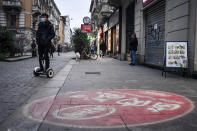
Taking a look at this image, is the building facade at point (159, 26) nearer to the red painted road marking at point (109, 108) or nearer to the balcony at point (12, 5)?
the red painted road marking at point (109, 108)

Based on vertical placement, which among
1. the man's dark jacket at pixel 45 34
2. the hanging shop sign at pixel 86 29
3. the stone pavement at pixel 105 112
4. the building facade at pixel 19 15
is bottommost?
the stone pavement at pixel 105 112

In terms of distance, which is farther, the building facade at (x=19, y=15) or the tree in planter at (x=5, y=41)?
the building facade at (x=19, y=15)

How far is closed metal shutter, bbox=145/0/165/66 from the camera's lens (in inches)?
387

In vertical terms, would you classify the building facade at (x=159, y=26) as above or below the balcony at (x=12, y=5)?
below

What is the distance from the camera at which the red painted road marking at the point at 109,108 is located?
266 cm

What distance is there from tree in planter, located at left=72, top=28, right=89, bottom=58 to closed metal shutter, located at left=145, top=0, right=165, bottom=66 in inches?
251

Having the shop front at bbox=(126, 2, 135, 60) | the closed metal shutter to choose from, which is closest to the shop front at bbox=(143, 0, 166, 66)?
the closed metal shutter

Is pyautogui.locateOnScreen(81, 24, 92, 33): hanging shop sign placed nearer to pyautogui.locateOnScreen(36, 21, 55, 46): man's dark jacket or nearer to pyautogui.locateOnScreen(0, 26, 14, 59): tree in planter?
pyautogui.locateOnScreen(0, 26, 14, 59): tree in planter

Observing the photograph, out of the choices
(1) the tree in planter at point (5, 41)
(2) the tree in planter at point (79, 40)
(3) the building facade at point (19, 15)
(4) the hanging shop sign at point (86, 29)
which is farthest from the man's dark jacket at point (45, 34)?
(3) the building facade at point (19, 15)

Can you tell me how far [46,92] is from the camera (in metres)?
4.38

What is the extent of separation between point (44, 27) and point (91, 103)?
4.01m

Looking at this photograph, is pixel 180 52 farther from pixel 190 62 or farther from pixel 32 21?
pixel 32 21

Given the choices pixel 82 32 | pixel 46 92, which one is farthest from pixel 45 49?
pixel 82 32

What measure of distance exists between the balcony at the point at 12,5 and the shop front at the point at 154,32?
3195cm
